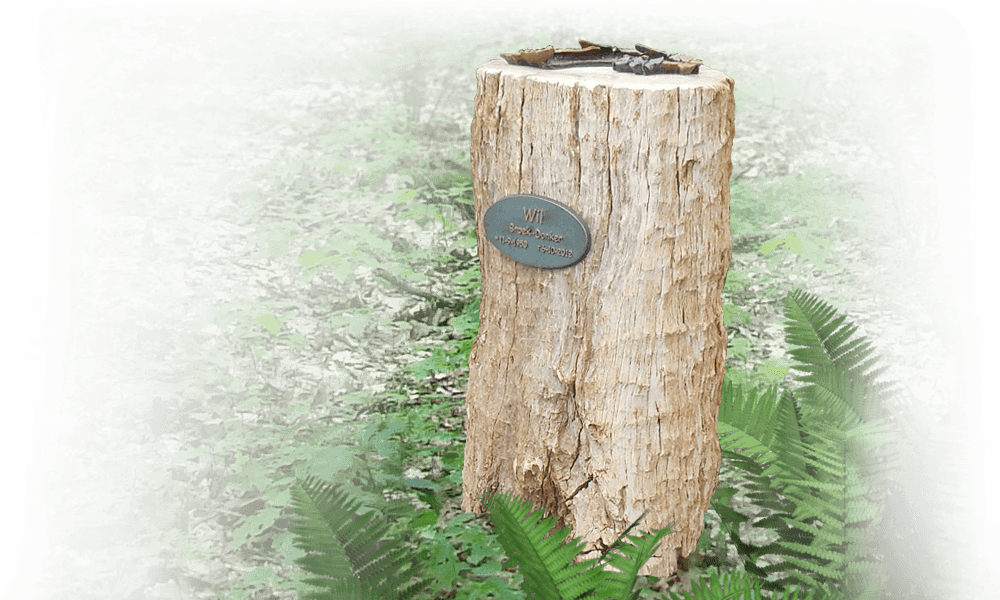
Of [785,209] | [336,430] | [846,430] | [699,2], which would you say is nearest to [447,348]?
[336,430]

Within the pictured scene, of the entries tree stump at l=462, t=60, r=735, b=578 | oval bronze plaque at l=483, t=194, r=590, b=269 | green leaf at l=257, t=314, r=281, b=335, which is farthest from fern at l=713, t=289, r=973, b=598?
green leaf at l=257, t=314, r=281, b=335

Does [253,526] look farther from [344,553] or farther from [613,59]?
[613,59]

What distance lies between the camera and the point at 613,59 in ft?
9.81

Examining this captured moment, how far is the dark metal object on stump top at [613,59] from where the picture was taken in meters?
2.81

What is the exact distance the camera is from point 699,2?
6266mm

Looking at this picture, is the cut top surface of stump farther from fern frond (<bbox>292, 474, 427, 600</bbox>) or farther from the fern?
fern frond (<bbox>292, 474, 427, 600</bbox>)

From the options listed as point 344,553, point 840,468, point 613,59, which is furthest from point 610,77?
point 344,553

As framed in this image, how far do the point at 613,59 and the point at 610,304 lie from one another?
0.95 metres

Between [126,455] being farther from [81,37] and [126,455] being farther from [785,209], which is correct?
[785,209]

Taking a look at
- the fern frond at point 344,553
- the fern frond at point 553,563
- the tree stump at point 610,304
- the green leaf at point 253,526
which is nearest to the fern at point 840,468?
the tree stump at point 610,304

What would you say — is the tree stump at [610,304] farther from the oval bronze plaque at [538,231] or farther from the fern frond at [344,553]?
the fern frond at [344,553]

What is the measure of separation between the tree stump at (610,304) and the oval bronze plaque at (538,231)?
0.13 feet

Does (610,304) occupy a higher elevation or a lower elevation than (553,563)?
higher

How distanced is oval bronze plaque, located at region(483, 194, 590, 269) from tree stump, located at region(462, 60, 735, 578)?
1.5 inches
